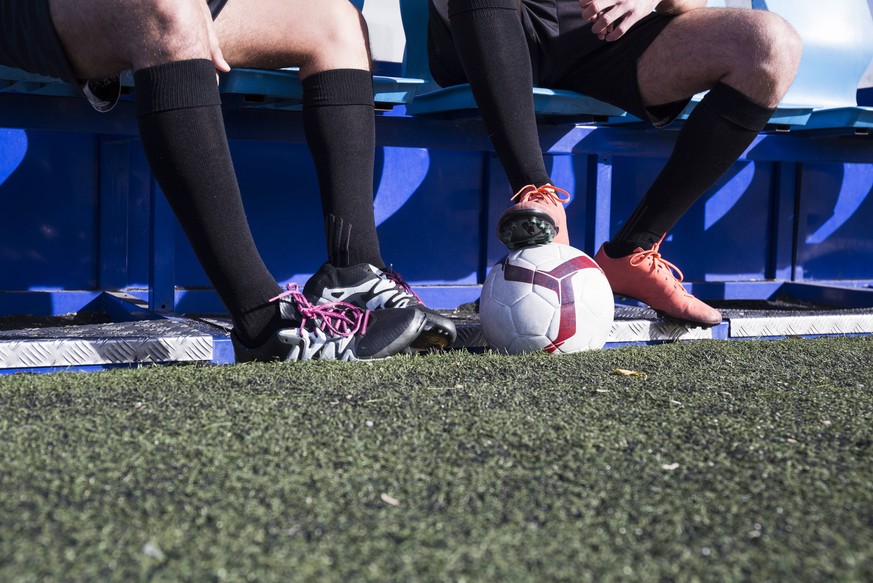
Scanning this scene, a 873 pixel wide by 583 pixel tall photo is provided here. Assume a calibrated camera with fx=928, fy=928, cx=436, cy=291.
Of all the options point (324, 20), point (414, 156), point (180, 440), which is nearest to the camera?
point (180, 440)

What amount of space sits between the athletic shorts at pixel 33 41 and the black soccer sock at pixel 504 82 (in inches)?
29.2

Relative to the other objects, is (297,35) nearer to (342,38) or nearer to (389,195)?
(342,38)

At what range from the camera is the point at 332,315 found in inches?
62.8

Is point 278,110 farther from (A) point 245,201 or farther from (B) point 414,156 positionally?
(B) point 414,156

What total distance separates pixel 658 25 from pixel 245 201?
1162mm

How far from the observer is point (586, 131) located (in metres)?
2.57

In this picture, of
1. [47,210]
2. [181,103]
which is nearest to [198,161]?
[181,103]

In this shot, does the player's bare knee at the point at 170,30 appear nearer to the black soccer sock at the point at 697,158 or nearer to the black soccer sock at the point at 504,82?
the black soccer sock at the point at 504,82

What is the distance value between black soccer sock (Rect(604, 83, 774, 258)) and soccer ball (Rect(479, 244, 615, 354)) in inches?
10.5

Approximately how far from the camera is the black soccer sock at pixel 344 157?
170 centimetres

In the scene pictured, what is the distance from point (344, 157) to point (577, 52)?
73 centimetres

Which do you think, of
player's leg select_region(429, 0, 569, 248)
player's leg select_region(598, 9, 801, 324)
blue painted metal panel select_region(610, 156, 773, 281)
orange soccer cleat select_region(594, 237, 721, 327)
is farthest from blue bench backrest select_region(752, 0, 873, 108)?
player's leg select_region(429, 0, 569, 248)

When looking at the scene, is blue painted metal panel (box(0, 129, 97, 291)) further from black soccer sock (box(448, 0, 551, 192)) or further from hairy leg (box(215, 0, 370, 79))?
black soccer sock (box(448, 0, 551, 192))

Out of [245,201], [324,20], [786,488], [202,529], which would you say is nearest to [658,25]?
[324,20]
